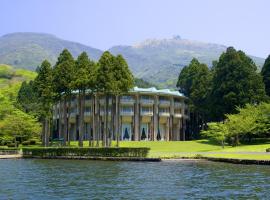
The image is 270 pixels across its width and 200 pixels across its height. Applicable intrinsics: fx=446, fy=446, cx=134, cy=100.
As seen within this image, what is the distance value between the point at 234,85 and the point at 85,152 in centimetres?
3646

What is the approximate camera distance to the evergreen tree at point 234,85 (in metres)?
82.8

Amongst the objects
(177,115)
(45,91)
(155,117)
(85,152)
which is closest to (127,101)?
(155,117)

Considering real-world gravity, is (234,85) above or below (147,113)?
above

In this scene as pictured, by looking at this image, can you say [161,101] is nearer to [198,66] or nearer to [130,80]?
[198,66]

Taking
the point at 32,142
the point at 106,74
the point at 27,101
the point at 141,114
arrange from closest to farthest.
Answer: the point at 106,74, the point at 32,142, the point at 141,114, the point at 27,101

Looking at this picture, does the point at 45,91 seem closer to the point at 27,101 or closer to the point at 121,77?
the point at 121,77

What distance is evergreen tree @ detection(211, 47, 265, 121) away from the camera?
82.8 meters

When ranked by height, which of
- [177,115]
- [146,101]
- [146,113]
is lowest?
[177,115]

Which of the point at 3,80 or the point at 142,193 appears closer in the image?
the point at 142,193

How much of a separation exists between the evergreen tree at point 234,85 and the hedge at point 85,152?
3215cm

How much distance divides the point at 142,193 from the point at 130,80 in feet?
152

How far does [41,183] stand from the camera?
28828mm

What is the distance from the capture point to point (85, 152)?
58.7 m

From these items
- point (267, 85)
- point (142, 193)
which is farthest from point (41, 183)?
point (267, 85)
